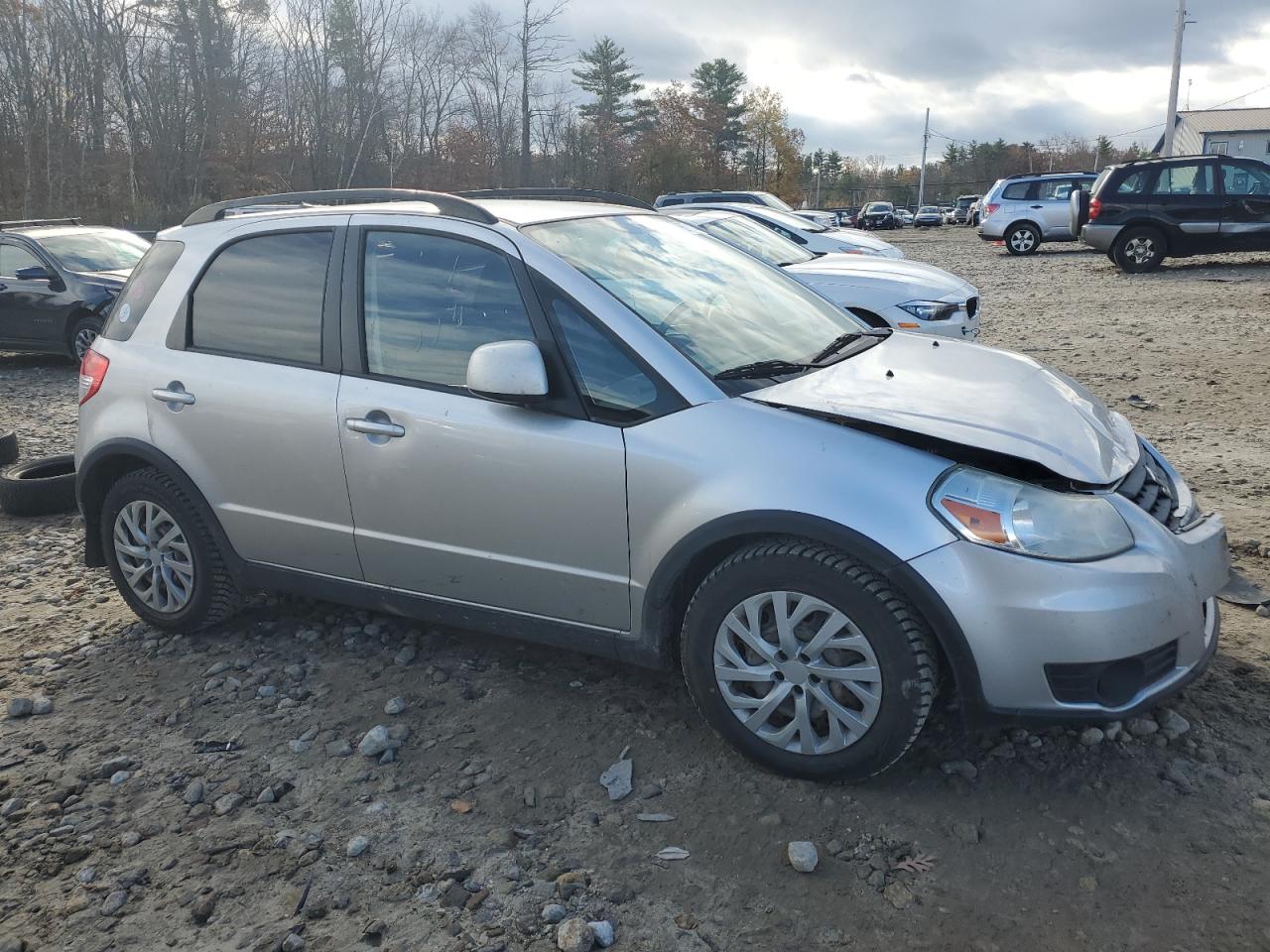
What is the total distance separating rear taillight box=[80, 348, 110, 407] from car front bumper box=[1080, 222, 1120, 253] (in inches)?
671

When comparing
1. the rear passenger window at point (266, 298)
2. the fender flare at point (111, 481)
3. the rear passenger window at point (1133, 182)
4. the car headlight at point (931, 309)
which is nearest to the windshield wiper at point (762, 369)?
the rear passenger window at point (266, 298)

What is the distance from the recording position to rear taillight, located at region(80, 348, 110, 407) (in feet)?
14.4

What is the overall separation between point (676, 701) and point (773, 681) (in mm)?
706

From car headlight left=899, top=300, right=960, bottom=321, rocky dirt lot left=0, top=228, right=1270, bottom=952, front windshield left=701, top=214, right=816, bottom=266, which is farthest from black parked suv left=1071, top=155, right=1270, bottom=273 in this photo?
→ rocky dirt lot left=0, top=228, right=1270, bottom=952

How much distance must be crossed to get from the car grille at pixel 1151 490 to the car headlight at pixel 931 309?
471 centimetres

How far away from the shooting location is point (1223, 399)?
7906mm

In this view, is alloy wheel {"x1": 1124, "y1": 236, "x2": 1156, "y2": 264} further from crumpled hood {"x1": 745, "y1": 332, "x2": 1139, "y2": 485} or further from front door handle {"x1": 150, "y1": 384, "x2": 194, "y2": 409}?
front door handle {"x1": 150, "y1": 384, "x2": 194, "y2": 409}

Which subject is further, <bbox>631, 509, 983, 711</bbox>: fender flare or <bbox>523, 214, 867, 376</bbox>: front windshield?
<bbox>523, 214, 867, 376</bbox>: front windshield

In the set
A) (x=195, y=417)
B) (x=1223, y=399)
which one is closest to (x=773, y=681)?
(x=195, y=417)

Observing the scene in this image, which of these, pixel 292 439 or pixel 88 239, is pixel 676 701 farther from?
pixel 88 239

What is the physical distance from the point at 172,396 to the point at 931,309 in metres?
5.85

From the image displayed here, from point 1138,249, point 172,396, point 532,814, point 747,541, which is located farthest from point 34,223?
point 1138,249

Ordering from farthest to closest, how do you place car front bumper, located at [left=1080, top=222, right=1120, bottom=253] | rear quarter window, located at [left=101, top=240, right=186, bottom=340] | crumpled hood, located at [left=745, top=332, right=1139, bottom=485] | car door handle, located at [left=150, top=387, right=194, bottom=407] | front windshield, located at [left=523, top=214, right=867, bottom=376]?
car front bumper, located at [left=1080, top=222, right=1120, bottom=253], rear quarter window, located at [left=101, top=240, right=186, bottom=340], car door handle, located at [left=150, top=387, right=194, bottom=407], front windshield, located at [left=523, top=214, right=867, bottom=376], crumpled hood, located at [left=745, top=332, right=1139, bottom=485]

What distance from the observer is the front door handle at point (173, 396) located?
161 inches
